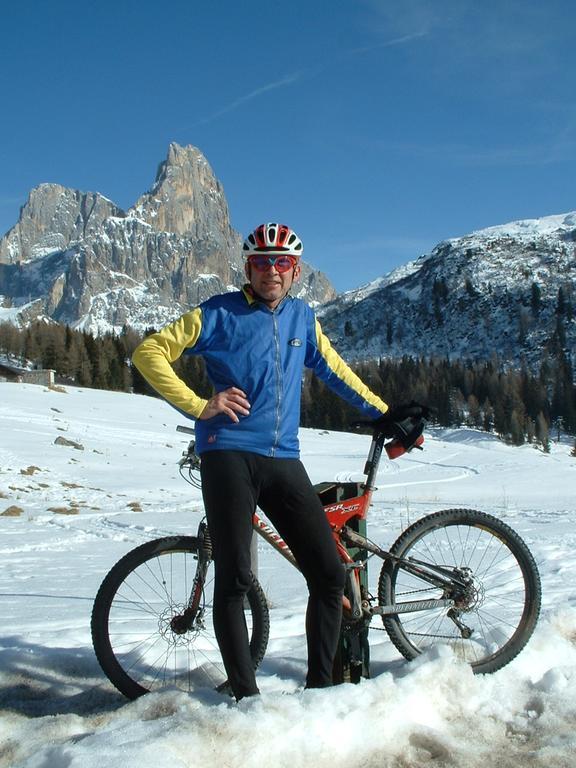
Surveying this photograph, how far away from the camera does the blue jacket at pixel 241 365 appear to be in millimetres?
3701

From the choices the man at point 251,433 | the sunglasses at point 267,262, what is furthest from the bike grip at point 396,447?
the sunglasses at point 267,262

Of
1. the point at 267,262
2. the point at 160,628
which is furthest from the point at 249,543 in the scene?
the point at 267,262

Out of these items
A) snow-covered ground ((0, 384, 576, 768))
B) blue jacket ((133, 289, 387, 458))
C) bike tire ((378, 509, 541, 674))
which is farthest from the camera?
bike tire ((378, 509, 541, 674))

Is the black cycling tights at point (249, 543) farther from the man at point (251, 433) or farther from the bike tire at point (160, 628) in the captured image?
the bike tire at point (160, 628)

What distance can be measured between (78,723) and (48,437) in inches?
1217

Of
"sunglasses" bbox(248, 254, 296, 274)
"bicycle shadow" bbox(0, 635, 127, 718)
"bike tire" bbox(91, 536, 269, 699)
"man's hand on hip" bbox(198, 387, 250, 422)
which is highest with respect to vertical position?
"sunglasses" bbox(248, 254, 296, 274)

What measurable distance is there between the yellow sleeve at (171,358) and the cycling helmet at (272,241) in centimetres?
56

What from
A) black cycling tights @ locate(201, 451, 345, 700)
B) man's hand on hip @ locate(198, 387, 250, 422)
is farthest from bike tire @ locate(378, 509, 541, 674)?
man's hand on hip @ locate(198, 387, 250, 422)

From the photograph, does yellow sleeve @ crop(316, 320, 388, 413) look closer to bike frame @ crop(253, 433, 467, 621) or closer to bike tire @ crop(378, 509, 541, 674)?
bike frame @ crop(253, 433, 467, 621)

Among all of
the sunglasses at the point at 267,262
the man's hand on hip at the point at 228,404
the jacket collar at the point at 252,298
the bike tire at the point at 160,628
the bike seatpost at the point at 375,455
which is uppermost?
the sunglasses at the point at 267,262

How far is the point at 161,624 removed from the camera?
430 cm

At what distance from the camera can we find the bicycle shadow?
3822mm

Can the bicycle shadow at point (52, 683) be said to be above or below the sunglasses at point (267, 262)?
below

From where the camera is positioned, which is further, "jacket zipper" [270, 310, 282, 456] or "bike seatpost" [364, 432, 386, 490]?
"bike seatpost" [364, 432, 386, 490]
